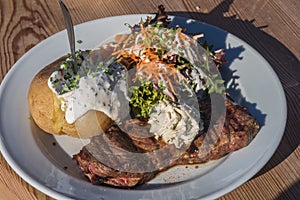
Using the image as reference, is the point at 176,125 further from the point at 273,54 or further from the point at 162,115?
the point at 273,54

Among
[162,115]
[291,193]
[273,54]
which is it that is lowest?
[291,193]

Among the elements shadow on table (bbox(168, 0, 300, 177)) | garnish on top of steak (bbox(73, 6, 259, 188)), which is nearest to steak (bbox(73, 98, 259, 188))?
garnish on top of steak (bbox(73, 6, 259, 188))

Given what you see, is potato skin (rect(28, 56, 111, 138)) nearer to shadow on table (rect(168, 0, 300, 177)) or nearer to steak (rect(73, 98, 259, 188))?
steak (rect(73, 98, 259, 188))

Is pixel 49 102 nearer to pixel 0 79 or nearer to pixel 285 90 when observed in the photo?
pixel 0 79

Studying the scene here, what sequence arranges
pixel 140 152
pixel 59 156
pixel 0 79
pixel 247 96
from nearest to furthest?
pixel 140 152, pixel 59 156, pixel 247 96, pixel 0 79

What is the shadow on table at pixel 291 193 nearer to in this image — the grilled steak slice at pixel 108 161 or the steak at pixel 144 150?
the steak at pixel 144 150

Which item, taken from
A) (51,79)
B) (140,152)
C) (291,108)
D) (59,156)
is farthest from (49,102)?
(291,108)

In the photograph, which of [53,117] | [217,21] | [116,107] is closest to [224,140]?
[116,107]
